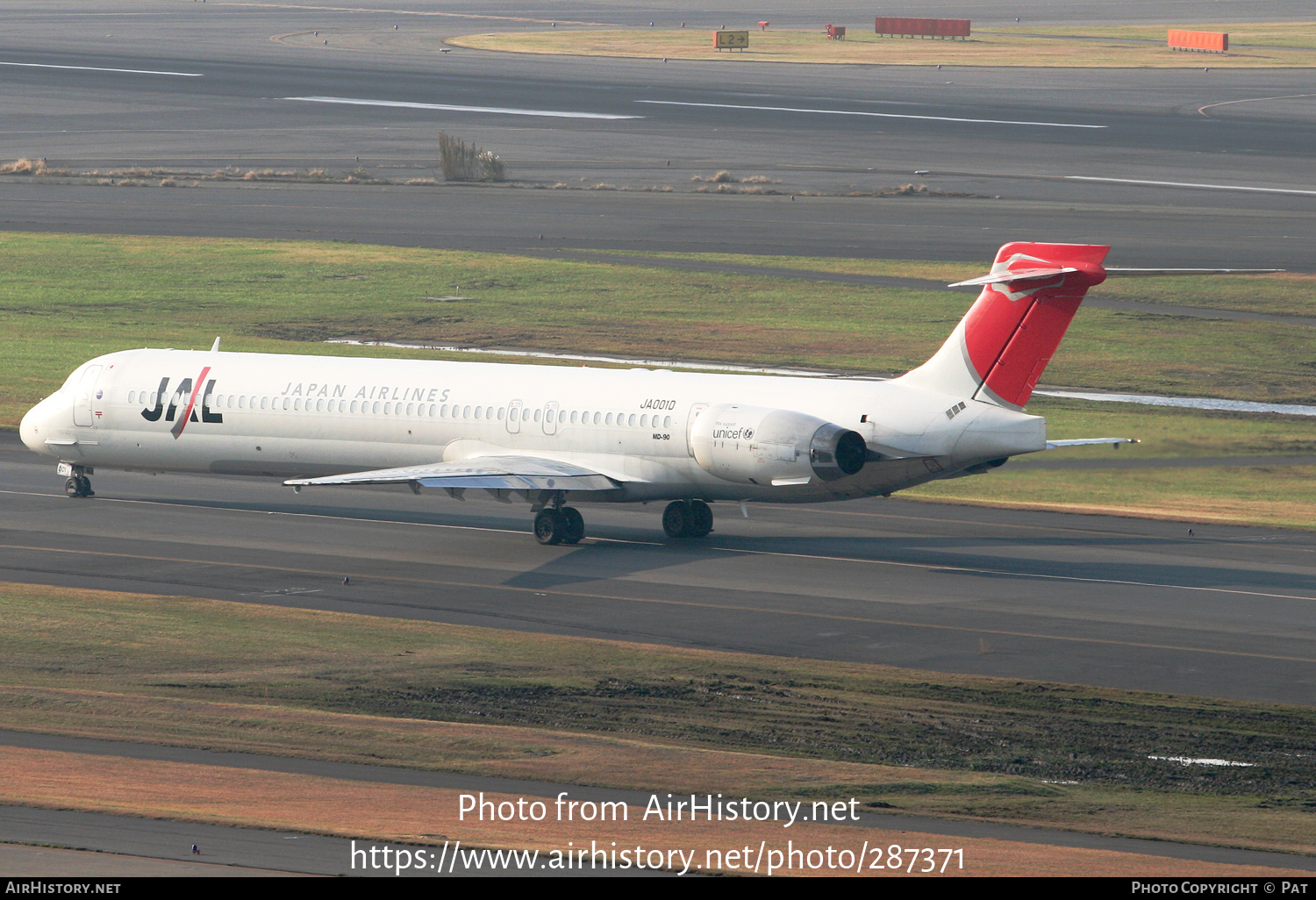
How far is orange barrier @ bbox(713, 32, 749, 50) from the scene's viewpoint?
177625 mm

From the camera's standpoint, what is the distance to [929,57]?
16912 centimetres

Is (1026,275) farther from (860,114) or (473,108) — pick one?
(473,108)

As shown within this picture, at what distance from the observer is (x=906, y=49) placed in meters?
178

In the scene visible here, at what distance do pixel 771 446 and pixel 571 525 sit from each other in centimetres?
584

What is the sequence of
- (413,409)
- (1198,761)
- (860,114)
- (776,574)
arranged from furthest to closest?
1. (860,114)
2. (413,409)
3. (776,574)
4. (1198,761)

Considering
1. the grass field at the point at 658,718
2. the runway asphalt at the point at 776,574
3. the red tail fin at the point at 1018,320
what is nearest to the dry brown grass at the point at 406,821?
the grass field at the point at 658,718

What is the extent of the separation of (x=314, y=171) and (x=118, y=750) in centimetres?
8700

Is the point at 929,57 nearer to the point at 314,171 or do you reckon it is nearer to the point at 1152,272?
the point at 314,171

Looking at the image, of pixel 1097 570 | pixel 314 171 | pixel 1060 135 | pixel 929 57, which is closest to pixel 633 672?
pixel 1097 570

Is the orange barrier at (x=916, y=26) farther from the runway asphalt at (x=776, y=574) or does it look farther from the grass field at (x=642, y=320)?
the runway asphalt at (x=776, y=574)

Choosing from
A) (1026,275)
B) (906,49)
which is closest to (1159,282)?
(1026,275)

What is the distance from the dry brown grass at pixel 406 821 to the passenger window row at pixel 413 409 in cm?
1992

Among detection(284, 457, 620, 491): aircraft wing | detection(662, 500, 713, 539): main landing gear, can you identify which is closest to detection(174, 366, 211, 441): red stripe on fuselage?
detection(284, 457, 620, 491): aircraft wing

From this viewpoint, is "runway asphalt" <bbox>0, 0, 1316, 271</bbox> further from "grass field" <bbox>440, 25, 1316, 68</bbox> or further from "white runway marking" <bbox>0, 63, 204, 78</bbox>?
"grass field" <bbox>440, 25, 1316, 68</bbox>
